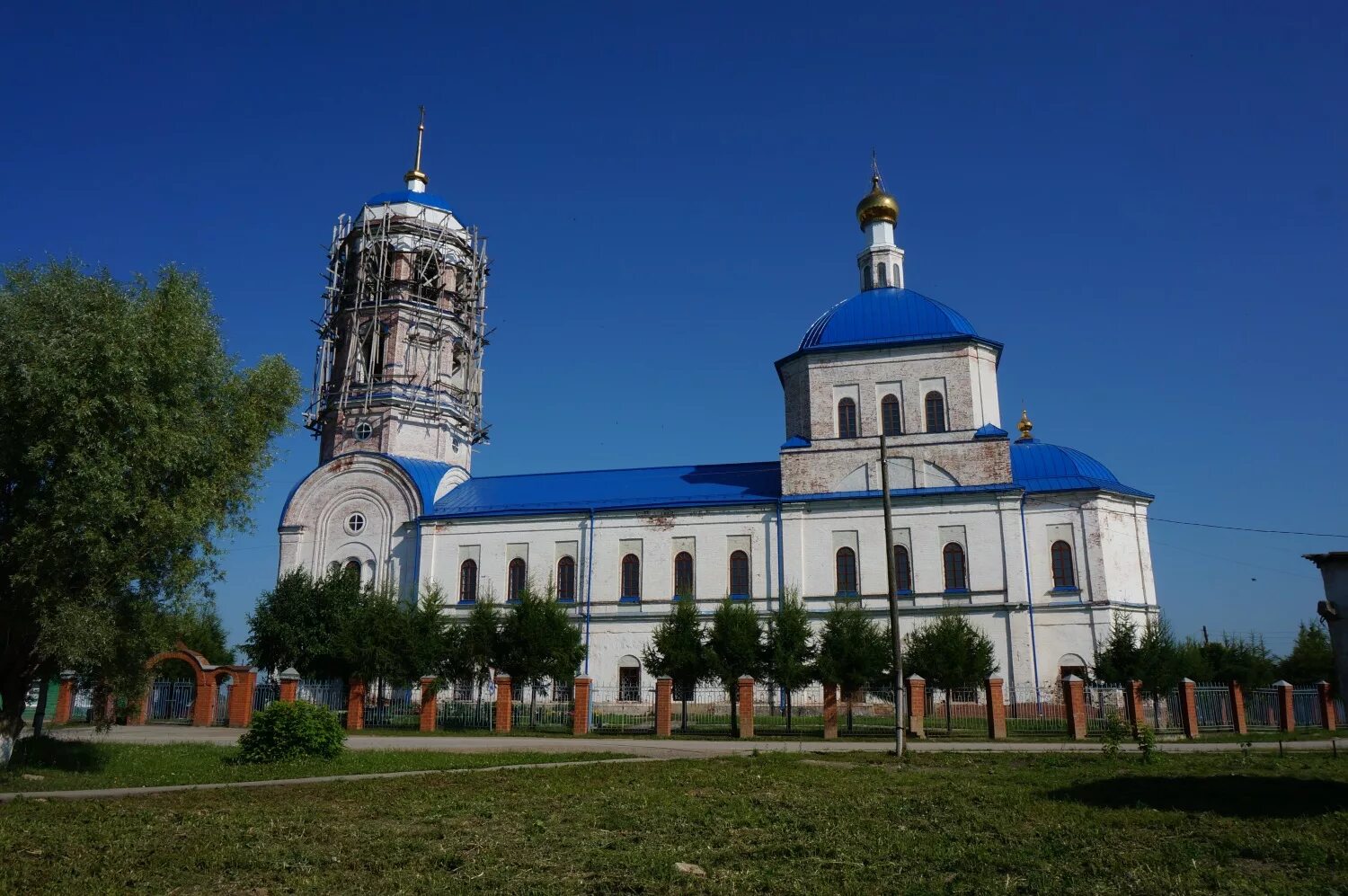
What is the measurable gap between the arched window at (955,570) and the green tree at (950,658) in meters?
4.41

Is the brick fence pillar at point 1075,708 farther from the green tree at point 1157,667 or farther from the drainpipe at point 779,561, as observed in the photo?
the drainpipe at point 779,561

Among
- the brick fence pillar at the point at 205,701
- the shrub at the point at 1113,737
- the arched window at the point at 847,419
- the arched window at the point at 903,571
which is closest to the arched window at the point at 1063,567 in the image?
the arched window at the point at 903,571

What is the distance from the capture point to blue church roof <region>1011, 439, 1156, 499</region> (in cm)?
3084

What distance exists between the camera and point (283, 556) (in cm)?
3500

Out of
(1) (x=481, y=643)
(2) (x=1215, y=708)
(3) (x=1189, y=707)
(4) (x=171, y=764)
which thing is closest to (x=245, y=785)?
(4) (x=171, y=764)

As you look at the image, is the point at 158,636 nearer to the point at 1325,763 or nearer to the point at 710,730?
the point at 710,730

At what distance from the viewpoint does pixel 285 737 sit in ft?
51.1

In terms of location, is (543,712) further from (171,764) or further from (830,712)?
(171,764)

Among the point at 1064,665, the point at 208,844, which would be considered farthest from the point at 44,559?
the point at 1064,665

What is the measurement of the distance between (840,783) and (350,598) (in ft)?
72.9

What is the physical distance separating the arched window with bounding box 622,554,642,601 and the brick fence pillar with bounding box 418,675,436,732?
8255mm

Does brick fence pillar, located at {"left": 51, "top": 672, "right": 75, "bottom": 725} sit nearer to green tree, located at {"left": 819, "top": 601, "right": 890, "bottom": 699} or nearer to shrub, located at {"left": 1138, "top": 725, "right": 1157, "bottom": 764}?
green tree, located at {"left": 819, "top": 601, "right": 890, "bottom": 699}

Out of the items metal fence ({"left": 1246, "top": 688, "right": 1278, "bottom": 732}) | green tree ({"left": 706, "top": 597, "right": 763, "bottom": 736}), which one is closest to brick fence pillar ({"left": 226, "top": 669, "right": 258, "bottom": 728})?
green tree ({"left": 706, "top": 597, "right": 763, "bottom": 736})

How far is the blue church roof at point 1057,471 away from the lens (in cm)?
3084
